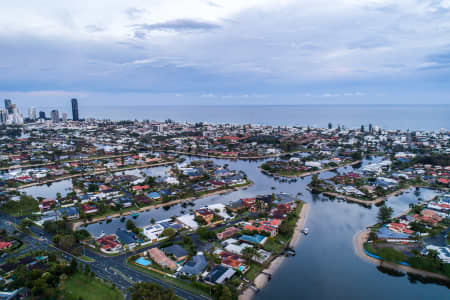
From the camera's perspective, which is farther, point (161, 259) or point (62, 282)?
point (161, 259)

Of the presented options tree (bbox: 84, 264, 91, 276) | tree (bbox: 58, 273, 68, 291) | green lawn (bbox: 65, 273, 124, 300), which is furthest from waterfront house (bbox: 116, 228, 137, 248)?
tree (bbox: 58, 273, 68, 291)

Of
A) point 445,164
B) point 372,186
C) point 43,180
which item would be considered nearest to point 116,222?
point 43,180

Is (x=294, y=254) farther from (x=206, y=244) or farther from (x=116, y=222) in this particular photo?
(x=116, y=222)

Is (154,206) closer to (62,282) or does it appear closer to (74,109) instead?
(62,282)

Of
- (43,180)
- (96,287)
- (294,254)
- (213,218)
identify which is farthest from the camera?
(43,180)

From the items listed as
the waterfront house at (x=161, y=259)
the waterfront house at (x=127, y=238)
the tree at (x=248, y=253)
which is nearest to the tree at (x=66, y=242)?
the waterfront house at (x=127, y=238)

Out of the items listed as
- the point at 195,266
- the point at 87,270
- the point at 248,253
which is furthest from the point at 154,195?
the point at 248,253
